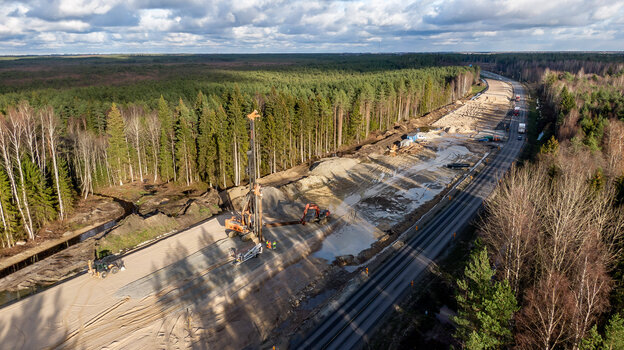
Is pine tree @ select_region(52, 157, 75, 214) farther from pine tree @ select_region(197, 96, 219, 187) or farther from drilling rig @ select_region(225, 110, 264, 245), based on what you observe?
drilling rig @ select_region(225, 110, 264, 245)

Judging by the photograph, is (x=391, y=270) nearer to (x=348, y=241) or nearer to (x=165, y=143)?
(x=348, y=241)

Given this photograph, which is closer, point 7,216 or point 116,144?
point 7,216

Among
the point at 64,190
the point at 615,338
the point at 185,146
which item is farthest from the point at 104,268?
the point at 615,338

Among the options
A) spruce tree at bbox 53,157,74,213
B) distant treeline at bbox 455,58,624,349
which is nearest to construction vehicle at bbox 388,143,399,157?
distant treeline at bbox 455,58,624,349

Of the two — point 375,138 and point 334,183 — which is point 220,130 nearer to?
point 334,183

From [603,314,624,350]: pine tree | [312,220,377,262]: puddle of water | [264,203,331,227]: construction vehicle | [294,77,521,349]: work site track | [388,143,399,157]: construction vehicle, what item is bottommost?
[312,220,377,262]: puddle of water

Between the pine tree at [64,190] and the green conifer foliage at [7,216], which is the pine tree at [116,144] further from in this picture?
the green conifer foliage at [7,216]

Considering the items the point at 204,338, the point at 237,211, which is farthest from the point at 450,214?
the point at 204,338
